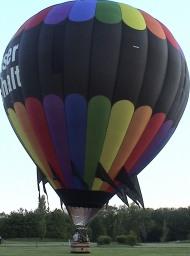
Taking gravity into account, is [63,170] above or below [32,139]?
below

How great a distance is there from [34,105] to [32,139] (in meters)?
1.26

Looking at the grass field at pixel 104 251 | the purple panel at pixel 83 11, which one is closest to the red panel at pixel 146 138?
the grass field at pixel 104 251

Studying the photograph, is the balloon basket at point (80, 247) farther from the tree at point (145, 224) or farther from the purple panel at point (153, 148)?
the tree at point (145, 224)

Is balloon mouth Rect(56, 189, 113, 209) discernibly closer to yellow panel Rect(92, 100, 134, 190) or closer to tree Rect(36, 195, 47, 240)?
yellow panel Rect(92, 100, 134, 190)

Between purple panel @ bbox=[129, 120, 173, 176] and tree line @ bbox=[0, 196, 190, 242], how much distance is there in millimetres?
31541

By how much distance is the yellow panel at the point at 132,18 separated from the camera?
15309mm

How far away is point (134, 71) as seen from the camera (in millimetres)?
14797

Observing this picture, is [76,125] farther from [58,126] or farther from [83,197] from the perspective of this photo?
[83,197]

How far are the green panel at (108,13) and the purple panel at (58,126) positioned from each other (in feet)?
9.58

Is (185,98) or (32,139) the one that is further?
(185,98)

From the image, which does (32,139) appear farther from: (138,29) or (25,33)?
(138,29)

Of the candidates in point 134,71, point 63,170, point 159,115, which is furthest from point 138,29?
point 63,170

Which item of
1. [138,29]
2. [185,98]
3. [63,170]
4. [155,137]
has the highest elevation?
[138,29]

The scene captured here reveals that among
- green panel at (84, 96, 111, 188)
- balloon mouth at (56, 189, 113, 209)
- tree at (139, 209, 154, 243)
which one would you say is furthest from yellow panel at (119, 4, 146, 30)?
tree at (139, 209, 154, 243)
